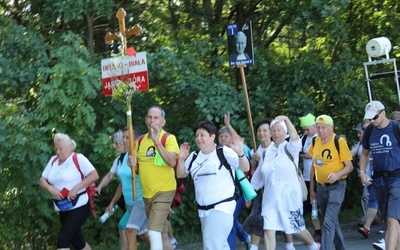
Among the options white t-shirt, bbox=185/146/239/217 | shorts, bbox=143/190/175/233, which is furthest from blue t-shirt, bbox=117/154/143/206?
white t-shirt, bbox=185/146/239/217

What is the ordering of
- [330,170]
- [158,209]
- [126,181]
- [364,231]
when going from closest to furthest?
[158,209], [330,170], [126,181], [364,231]

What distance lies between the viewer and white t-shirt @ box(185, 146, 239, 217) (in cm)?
966

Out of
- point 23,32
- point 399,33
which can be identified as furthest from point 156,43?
point 399,33

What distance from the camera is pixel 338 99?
1573cm

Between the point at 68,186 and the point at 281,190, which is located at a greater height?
the point at 68,186

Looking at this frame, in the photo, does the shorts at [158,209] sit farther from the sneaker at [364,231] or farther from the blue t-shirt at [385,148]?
the sneaker at [364,231]

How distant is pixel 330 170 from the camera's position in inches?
443

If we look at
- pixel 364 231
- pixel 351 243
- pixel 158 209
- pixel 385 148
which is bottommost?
pixel 351 243

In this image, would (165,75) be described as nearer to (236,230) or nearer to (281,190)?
(236,230)

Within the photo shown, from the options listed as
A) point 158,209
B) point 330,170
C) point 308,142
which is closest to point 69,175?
point 158,209

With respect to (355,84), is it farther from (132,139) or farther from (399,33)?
(132,139)

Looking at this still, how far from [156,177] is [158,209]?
1.24 ft

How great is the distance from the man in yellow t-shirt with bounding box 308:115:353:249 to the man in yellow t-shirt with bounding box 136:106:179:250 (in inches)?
75.0

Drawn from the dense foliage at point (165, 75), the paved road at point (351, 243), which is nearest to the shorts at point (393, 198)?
the paved road at point (351, 243)
